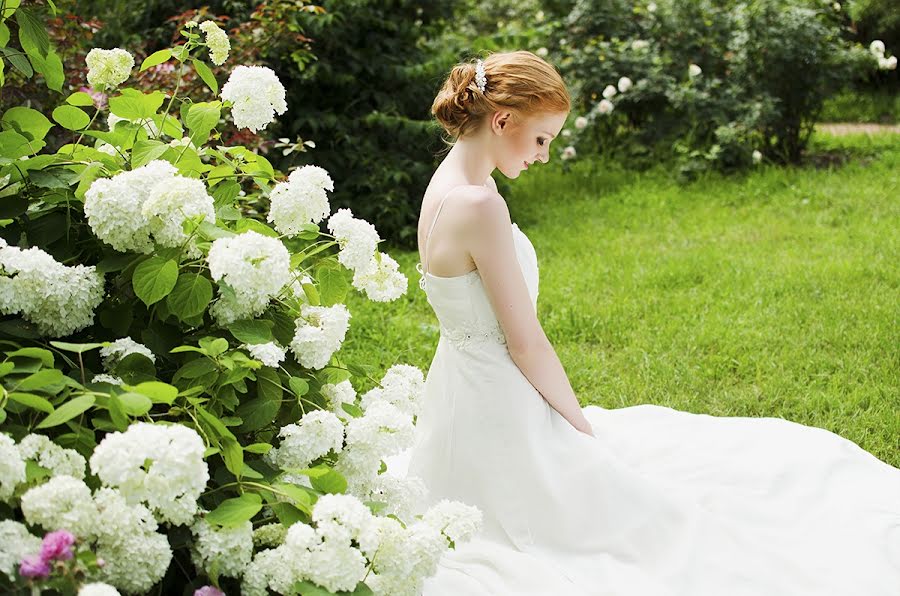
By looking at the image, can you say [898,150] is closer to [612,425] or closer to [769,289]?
[769,289]

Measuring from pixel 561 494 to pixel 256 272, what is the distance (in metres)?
1.43

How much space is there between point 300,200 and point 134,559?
96cm

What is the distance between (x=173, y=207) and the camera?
2076 millimetres

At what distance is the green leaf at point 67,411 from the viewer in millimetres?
1814

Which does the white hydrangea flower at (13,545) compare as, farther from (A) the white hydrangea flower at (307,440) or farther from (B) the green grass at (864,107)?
(B) the green grass at (864,107)

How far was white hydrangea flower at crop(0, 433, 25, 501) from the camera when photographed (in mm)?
1702

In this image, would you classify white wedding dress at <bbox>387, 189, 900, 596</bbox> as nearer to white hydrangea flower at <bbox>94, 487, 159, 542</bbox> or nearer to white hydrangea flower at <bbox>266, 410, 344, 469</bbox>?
white hydrangea flower at <bbox>266, 410, 344, 469</bbox>

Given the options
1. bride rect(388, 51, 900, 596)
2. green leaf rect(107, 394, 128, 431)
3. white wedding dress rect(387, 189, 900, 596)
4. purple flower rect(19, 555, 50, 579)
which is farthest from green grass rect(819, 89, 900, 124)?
purple flower rect(19, 555, 50, 579)

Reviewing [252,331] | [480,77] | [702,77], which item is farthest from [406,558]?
[702,77]

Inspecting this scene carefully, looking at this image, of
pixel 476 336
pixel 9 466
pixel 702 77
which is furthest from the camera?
pixel 702 77

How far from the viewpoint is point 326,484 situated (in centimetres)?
215

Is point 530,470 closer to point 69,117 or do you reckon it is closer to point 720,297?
point 69,117

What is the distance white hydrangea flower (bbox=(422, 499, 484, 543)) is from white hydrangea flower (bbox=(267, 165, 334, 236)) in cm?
77

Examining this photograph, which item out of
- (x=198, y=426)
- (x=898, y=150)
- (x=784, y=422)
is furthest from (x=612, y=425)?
(x=898, y=150)
